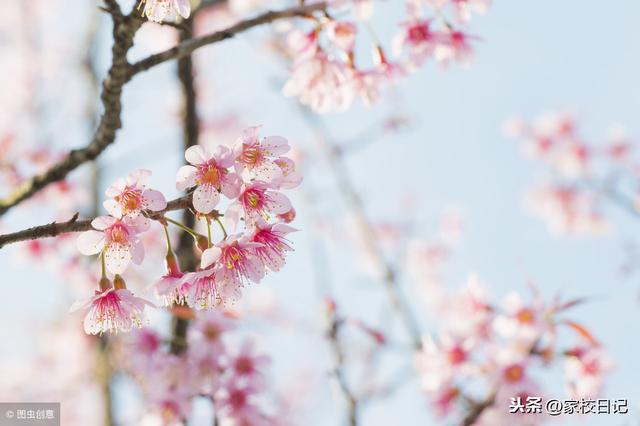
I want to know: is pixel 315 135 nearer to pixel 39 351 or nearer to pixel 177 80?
pixel 177 80

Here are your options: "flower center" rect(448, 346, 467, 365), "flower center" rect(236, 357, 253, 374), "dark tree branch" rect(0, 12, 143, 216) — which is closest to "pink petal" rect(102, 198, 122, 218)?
"dark tree branch" rect(0, 12, 143, 216)

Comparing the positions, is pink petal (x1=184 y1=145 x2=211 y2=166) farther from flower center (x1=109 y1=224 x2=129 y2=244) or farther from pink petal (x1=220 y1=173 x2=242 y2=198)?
flower center (x1=109 y1=224 x2=129 y2=244)

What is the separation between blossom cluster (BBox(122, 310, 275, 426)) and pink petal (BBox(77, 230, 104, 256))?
1431 mm

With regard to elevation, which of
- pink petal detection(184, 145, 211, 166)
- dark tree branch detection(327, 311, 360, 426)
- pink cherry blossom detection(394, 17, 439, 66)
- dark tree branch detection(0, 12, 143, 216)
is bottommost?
dark tree branch detection(327, 311, 360, 426)

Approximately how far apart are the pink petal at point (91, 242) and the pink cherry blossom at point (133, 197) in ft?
0.27

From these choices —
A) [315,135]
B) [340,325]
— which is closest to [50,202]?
[315,135]

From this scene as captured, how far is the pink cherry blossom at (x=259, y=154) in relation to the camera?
1.65 m

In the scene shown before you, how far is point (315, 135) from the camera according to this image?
5289 mm

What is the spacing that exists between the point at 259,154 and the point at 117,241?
0.44 m

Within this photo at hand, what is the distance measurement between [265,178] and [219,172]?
0.40ft

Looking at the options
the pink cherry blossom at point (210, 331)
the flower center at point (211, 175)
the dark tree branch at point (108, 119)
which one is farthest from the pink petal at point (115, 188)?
the pink cherry blossom at point (210, 331)

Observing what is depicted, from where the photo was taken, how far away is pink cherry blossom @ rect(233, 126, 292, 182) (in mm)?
1654

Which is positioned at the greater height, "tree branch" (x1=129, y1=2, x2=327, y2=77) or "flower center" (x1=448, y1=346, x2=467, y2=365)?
"tree branch" (x1=129, y1=2, x2=327, y2=77)

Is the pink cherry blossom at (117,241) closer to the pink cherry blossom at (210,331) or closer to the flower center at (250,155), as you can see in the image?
the flower center at (250,155)
